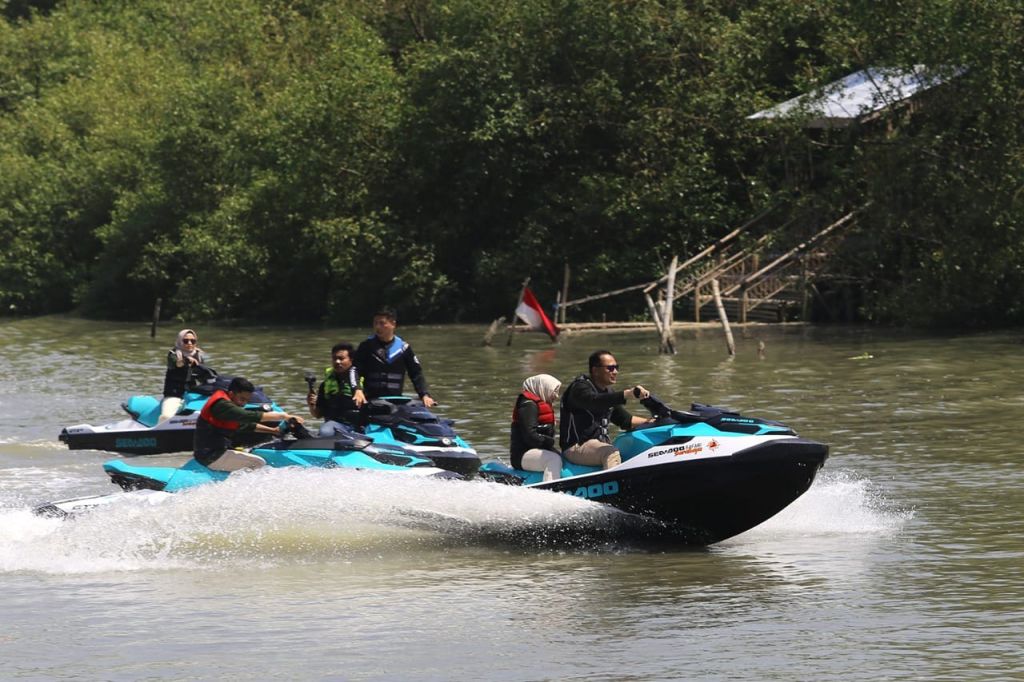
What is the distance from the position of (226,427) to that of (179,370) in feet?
17.4

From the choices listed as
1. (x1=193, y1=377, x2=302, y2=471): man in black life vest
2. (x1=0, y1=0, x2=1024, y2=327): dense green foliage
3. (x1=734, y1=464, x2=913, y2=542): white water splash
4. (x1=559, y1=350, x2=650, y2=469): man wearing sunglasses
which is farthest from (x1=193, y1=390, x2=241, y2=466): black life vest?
(x1=0, y1=0, x2=1024, y2=327): dense green foliage

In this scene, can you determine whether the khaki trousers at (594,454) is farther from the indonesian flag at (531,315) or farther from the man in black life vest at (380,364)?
the indonesian flag at (531,315)

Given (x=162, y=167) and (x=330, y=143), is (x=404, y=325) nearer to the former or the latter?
(x=330, y=143)

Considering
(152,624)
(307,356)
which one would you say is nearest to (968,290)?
(307,356)

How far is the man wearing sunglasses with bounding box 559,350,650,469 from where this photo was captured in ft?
42.1

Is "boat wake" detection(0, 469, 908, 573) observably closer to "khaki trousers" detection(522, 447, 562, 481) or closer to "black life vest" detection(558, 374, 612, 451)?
"khaki trousers" detection(522, 447, 562, 481)

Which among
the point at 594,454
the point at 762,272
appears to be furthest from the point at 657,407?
the point at 762,272

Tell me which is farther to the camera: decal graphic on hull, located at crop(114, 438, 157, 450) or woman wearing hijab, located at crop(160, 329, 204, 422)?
woman wearing hijab, located at crop(160, 329, 204, 422)

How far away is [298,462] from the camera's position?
1464 cm

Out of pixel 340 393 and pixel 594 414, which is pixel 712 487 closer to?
pixel 594 414

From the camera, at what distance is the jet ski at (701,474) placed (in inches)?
493

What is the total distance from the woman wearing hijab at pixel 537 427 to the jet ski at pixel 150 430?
6.66 m

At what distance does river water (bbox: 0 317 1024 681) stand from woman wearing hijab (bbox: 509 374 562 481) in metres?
0.39

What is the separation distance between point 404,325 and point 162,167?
1230 cm
